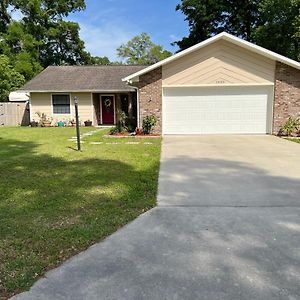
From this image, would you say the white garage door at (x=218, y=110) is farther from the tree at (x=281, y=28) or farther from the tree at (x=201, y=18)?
the tree at (x=201, y=18)

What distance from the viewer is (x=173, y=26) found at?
38.1 metres

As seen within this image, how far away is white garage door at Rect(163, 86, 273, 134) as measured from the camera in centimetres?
1429

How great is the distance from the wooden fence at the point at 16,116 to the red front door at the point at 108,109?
227 inches

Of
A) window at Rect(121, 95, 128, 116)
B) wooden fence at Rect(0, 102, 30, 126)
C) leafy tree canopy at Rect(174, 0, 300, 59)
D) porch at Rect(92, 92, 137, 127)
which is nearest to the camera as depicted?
porch at Rect(92, 92, 137, 127)

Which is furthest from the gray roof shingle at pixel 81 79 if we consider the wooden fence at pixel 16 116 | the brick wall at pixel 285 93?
the brick wall at pixel 285 93

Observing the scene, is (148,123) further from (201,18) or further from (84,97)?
(201,18)

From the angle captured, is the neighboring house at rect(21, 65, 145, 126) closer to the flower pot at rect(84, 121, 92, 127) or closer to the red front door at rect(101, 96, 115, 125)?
the red front door at rect(101, 96, 115, 125)

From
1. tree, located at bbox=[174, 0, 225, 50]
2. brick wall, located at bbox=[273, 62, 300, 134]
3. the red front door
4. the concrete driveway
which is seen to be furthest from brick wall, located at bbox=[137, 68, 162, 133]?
tree, located at bbox=[174, 0, 225, 50]

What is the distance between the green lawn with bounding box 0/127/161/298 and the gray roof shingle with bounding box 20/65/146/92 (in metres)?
11.4

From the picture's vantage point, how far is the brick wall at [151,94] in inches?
563

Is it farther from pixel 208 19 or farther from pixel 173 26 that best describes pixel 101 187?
pixel 173 26

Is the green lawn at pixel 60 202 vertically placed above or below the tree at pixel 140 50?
below

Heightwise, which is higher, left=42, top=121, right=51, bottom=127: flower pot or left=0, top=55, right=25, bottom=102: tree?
left=0, top=55, right=25, bottom=102: tree

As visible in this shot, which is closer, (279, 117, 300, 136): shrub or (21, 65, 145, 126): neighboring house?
(279, 117, 300, 136): shrub
